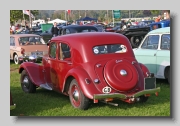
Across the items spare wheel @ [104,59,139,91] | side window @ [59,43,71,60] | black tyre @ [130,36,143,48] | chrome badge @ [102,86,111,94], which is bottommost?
chrome badge @ [102,86,111,94]

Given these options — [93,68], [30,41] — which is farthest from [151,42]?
[30,41]

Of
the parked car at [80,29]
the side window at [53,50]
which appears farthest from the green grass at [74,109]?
the parked car at [80,29]

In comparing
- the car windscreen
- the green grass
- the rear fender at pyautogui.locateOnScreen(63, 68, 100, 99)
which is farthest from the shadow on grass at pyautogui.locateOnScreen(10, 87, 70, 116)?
the car windscreen

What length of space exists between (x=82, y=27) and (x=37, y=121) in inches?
338

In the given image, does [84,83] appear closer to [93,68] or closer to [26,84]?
[93,68]

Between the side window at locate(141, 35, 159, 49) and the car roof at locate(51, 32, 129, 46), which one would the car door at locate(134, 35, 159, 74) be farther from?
the car roof at locate(51, 32, 129, 46)

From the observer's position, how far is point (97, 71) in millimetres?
6480

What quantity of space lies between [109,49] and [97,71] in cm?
71

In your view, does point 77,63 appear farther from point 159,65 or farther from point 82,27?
point 82,27

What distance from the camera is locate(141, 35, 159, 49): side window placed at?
913cm

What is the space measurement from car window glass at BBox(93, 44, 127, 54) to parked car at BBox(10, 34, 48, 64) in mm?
6404

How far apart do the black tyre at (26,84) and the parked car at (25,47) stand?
4456mm

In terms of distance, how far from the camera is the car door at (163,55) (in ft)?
28.3

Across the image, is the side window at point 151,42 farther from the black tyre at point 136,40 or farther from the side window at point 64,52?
the black tyre at point 136,40
